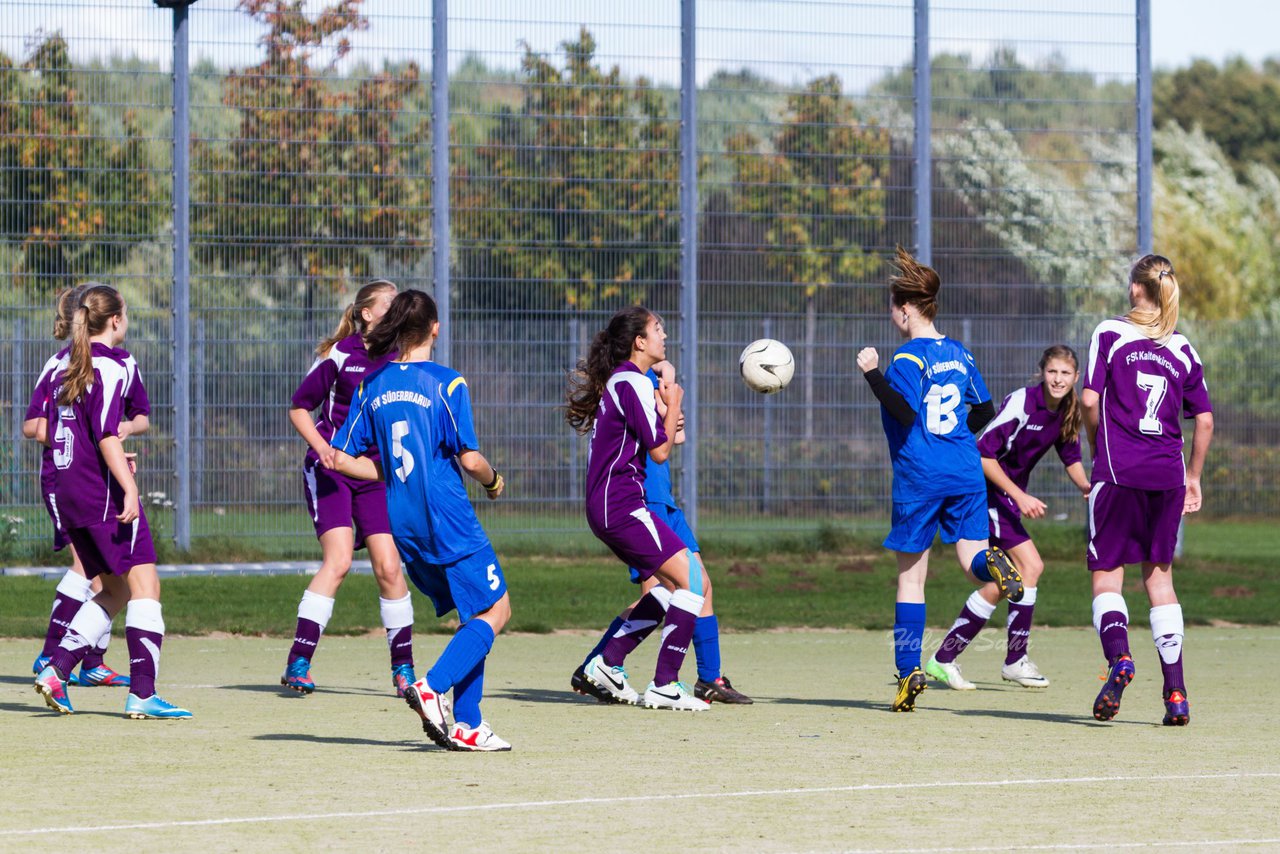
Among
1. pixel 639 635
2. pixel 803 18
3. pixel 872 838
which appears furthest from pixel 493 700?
pixel 803 18

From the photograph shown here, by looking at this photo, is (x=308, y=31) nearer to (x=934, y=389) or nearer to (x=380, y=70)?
(x=380, y=70)

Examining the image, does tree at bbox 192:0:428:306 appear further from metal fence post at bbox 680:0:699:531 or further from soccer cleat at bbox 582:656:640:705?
soccer cleat at bbox 582:656:640:705

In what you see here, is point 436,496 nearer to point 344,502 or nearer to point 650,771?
point 650,771

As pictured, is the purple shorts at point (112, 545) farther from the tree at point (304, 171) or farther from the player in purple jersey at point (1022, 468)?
the tree at point (304, 171)

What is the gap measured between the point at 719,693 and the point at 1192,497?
2.43 meters

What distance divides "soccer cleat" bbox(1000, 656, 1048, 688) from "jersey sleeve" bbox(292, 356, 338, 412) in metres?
3.95

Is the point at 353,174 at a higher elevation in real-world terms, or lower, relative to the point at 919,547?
higher

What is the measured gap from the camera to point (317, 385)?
9.84 m

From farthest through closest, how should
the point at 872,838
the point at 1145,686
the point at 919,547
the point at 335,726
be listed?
the point at 1145,686, the point at 919,547, the point at 335,726, the point at 872,838

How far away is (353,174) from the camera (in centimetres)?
1909

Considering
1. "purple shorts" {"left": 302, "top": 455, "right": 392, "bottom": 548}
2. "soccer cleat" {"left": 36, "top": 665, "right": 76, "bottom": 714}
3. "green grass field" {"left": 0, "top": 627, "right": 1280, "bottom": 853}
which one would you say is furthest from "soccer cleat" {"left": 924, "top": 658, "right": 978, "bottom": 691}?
"soccer cleat" {"left": 36, "top": 665, "right": 76, "bottom": 714}

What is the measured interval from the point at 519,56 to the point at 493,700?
36.1 feet

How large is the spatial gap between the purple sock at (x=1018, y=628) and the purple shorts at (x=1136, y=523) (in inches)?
73.0

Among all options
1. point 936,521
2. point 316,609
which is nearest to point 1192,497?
point 936,521
